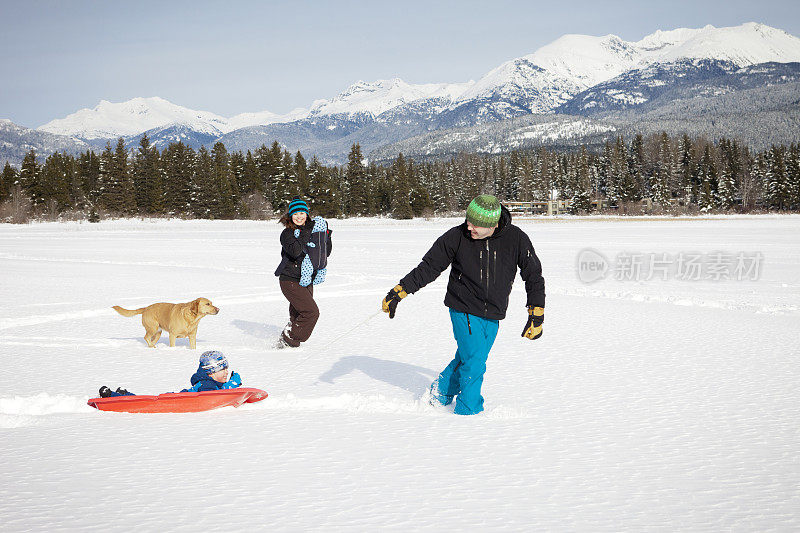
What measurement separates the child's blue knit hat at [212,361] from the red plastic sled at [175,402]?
0.80 ft

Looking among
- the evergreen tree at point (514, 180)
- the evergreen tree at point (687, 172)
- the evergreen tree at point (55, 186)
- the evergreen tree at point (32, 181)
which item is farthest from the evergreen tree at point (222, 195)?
the evergreen tree at point (687, 172)

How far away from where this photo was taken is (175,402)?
471cm

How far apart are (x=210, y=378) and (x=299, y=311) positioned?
90.1 inches

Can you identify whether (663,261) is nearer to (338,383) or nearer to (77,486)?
(338,383)

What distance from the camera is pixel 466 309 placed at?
443 centimetres

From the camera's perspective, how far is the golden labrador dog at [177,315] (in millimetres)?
6992

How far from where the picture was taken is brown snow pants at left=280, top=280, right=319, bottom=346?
7.01 meters

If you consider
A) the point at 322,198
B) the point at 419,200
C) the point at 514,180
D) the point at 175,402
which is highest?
the point at 514,180

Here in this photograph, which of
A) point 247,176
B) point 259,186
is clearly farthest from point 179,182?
point 259,186

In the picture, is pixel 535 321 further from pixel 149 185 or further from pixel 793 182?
pixel 793 182

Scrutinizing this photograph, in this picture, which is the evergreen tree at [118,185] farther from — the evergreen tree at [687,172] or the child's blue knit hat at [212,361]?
the evergreen tree at [687,172]

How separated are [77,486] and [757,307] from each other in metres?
10.8

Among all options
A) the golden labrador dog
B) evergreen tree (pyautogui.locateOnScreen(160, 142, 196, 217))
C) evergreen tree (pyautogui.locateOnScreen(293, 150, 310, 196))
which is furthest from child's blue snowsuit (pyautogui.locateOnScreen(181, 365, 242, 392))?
evergreen tree (pyautogui.locateOnScreen(160, 142, 196, 217))

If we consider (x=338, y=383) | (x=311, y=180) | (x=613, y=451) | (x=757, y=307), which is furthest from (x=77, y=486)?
(x=311, y=180)
